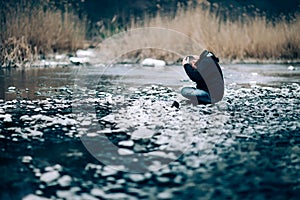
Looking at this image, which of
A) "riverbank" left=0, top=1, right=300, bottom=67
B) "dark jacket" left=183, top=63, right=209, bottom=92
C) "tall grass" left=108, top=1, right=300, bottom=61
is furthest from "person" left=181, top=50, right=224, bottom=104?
"tall grass" left=108, top=1, right=300, bottom=61

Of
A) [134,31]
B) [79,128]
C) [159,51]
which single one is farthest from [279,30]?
[79,128]

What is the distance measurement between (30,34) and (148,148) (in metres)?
7.27

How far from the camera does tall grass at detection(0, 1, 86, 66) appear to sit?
8.14 meters

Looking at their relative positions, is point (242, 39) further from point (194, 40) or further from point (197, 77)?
point (197, 77)

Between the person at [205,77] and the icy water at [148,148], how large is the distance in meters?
0.12

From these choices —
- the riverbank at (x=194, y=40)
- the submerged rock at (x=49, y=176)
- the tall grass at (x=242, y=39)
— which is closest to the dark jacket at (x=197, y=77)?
the submerged rock at (x=49, y=176)

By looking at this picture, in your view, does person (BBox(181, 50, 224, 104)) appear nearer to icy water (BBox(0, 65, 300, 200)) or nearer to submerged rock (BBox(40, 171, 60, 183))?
icy water (BBox(0, 65, 300, 200))

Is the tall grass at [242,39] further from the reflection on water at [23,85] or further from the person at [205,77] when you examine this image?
the person at [205,77]

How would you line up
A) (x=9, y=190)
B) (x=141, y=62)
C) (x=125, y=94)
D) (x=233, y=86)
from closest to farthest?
1. (x=9, y=190)
2. (x=125, y=94)
3. (x=233, y=86)
4. (x=141, y=62)

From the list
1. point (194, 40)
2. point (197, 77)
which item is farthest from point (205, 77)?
point (194, 40)

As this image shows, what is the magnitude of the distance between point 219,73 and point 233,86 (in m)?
1.30

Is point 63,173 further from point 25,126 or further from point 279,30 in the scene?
point 279,30

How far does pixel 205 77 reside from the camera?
3980 mm

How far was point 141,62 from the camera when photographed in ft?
33.6
